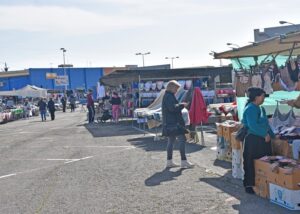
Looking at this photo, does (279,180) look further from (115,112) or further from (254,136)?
(115,112)

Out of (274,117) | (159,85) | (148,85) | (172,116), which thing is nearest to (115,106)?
(148,85)

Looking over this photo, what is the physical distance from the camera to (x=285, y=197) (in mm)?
6449

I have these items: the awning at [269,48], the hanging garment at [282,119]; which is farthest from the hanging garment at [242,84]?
the hanging garment at [282,119]

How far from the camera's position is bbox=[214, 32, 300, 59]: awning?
7.59 m

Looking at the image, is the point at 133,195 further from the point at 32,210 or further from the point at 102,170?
the point at 102,170

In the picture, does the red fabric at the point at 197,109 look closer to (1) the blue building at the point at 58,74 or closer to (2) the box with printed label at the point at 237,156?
(2) the box with printed label at the point at 237,156

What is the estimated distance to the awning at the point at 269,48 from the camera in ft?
24.9

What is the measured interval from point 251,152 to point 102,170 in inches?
152

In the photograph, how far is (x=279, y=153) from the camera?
763 centimetres

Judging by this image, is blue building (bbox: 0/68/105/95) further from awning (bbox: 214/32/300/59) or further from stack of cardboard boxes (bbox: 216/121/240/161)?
awning (bbox: 214/32/300/59)

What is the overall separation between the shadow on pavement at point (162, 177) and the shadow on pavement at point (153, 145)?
9.11ft

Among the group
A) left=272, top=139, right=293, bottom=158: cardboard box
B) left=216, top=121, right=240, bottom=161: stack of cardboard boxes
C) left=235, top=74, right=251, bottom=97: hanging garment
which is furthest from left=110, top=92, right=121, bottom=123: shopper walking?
left=272, top=139, right=293, bottom=158: cardboard box

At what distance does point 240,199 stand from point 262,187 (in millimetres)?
397

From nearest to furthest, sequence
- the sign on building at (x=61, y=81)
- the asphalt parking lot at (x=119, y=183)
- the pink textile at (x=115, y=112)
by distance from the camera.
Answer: the asphalt parking lot at (x=119, y=183) → the pink textile at (x=115, y=112) → the sign on building at (x=61, y=81)
